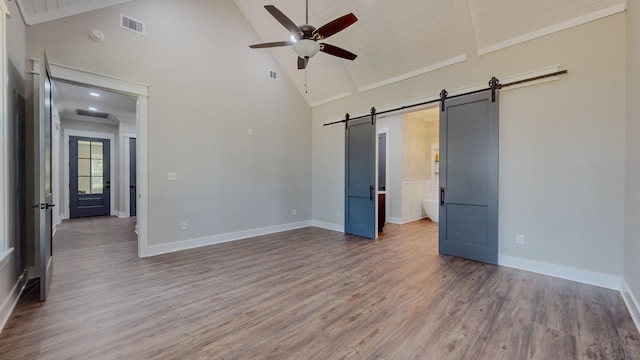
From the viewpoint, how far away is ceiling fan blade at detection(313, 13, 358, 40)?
280 cm

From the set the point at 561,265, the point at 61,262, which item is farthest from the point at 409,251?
the point at 61,262

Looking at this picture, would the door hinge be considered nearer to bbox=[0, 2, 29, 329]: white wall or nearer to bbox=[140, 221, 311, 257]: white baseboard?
bbox=[140, 221, 311, 257]: white baseboard

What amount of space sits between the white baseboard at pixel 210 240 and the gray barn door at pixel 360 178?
4.63 feet

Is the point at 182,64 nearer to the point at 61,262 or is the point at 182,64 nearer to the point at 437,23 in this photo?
the point at 61,262

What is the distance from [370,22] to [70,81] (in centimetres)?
427

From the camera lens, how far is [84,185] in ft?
26.2

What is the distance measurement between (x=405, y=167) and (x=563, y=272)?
422 centimetres

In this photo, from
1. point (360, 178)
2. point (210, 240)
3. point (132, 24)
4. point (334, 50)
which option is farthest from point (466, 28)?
point (210, 240)

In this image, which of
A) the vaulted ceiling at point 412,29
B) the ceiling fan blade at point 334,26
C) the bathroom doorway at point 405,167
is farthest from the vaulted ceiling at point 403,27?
the bathroom doorway at point 405,167

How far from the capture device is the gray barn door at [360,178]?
522cm

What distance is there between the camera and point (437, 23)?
12.3 feet

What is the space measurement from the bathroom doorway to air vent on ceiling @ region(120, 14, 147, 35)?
516 cm

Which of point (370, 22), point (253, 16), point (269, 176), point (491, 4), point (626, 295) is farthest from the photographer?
point (269, 176)

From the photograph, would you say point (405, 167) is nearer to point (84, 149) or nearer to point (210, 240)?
point (210, 240)
